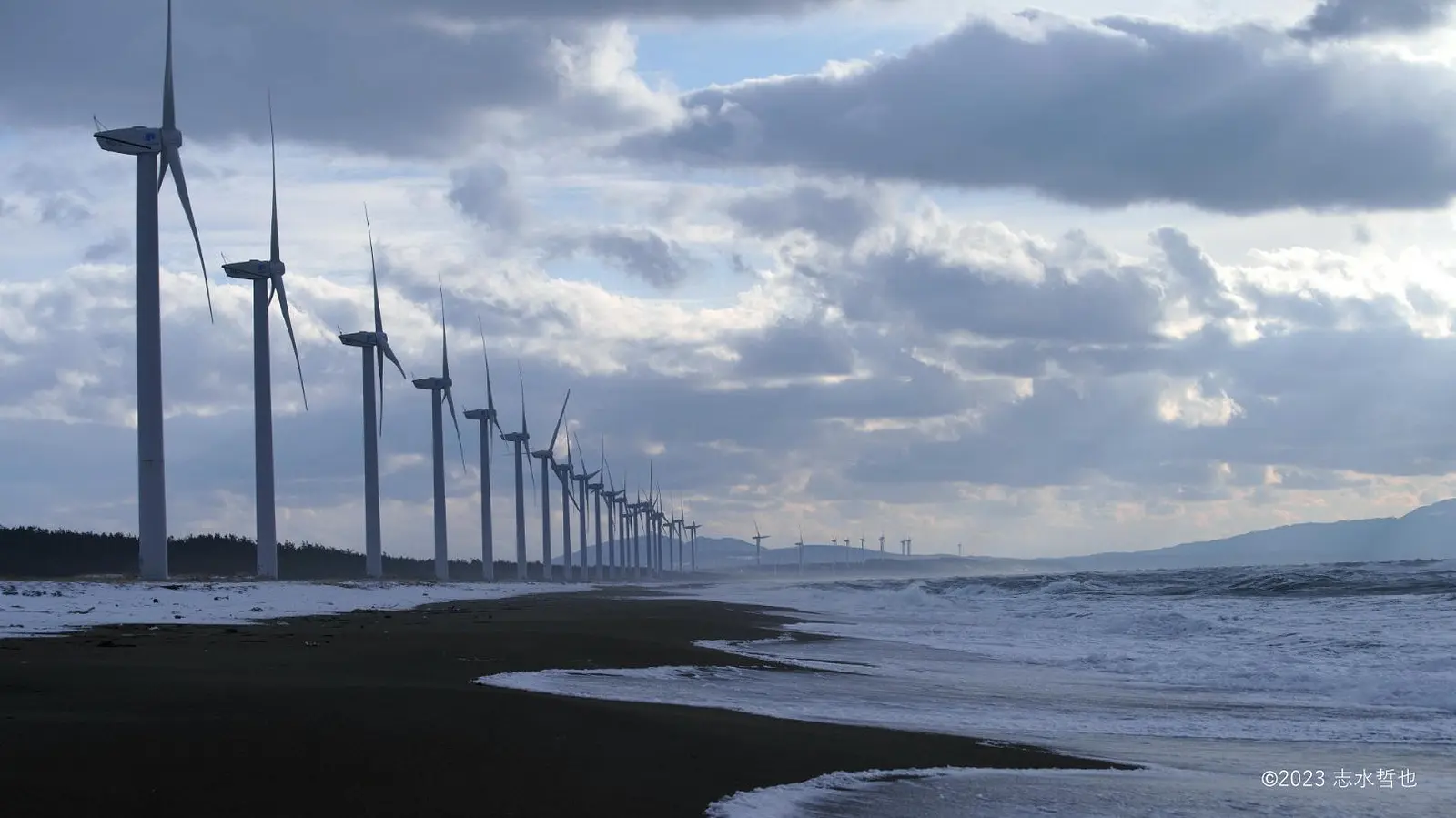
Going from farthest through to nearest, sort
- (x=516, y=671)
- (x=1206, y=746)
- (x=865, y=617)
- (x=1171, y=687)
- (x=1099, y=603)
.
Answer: (x=1099, y=603)
(x=865, y=617)
(x=1171, y=687)
(x=516, y=671)
(x=1206, y=746)

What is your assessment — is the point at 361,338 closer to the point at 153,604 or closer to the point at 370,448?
the point at 370,448

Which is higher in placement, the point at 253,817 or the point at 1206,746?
the point at 253,817

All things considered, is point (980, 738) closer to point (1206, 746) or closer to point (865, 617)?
point (1206, 746)

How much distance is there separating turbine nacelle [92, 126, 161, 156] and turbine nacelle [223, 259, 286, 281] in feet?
44.3

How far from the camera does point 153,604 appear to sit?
30.3m

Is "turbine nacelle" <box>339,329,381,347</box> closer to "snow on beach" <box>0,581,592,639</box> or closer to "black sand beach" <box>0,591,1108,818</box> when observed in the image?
"snow on beach" <box>0,581,592,639</box>

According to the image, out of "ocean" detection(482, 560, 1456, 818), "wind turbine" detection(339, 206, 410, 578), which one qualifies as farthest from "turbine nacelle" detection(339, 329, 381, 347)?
"ocean" detection(482, 560, 1456, 818)

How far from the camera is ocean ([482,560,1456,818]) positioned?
10.3 metres

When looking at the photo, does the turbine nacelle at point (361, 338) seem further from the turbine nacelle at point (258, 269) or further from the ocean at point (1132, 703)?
the ocean at point (1132, 703)

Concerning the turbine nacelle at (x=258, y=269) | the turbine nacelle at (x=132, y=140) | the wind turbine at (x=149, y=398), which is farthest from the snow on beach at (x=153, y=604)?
the turbine nacelle at (x=258, y=269)

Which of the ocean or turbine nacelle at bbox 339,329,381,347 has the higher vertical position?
turbine nacelle at bbox 339,329,381,347

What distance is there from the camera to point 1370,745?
1462cm

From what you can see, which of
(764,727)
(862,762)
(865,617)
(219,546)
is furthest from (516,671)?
(219,546)

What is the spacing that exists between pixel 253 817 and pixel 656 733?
4507mm
